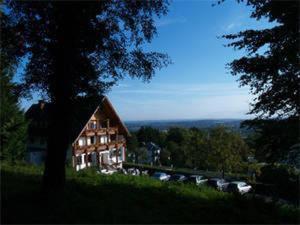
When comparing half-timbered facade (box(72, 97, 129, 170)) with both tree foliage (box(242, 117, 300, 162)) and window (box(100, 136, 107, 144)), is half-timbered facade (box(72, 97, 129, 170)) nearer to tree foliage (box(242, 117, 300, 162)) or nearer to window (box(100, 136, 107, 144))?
window (box(100, 136, 107, 144))

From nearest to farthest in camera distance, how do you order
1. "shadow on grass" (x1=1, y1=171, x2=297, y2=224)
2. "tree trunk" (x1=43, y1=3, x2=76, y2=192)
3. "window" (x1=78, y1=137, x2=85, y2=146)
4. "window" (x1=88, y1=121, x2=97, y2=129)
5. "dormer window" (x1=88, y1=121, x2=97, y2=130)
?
"shadow on grass" (x1=1, y1=171, x2=297, y2=224)
"tree trunk" (x1=43, y1=3, x2=76, y2=192)
"window" (x1=78, y1=137, x2=85, y2=146)
"dormer window" (x1=88, y1=121, x2=97, y2=130)
"window" (x1=88, y1=121, x2=97, y2=129)

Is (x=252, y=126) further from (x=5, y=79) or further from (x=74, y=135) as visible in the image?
(x=74, y=135)

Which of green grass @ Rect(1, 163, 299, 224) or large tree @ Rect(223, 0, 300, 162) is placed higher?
large tree @ Rect(223, 0, 300, 162)

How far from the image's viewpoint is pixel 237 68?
15.0 meters

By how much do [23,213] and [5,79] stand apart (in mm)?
11763

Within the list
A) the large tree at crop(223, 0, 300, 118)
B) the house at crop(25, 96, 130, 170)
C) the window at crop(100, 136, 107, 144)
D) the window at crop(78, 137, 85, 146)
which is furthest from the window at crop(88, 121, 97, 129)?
the large tree at crop(223, 0, 300, 118)

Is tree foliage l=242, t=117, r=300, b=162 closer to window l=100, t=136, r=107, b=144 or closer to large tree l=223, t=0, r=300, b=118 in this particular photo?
large tree l=223, t=0, r=300, b=118

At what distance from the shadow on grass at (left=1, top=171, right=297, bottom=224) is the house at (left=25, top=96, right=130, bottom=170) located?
118 feet

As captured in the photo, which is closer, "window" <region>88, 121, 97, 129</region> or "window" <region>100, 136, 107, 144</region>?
"window" <region>88, 121, 97, 129</region>

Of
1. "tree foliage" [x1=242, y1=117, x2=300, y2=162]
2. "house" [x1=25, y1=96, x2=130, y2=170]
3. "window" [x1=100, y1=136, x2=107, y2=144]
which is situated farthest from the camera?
"window" [x1=100, y1=136, x2=107, y2=144]

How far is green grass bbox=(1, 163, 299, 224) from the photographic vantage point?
27.3ft

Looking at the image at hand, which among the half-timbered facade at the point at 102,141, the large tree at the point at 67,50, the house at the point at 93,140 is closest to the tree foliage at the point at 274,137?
the large tree at the point at 67,50

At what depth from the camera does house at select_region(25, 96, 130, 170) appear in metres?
48.4

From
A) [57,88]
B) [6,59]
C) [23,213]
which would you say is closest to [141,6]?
[57,88]
